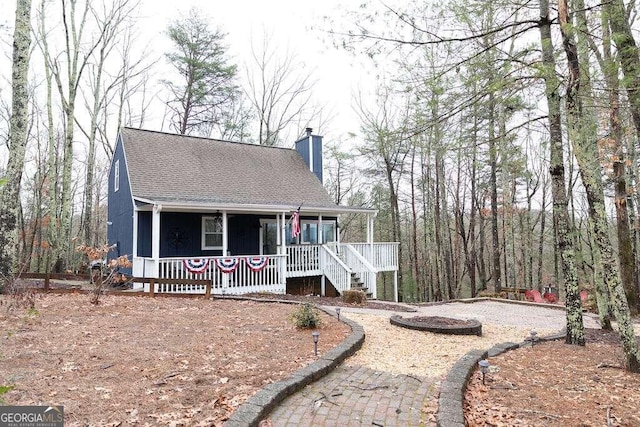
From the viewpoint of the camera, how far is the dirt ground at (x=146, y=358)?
11.3ft

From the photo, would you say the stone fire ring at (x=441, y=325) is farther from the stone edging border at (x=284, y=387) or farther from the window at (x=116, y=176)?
the window at (x=116, y=176)

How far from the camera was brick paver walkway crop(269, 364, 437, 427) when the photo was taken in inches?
132

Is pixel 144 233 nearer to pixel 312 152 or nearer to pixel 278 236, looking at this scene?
pixel 278 236

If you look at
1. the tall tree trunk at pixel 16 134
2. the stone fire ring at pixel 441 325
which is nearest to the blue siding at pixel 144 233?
the tall tree trunk at pixel 16 134

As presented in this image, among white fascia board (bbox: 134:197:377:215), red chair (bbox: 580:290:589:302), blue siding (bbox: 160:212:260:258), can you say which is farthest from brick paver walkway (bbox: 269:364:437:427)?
red chair (bbox: 580:290:589:302)

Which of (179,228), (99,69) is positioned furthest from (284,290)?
(99,69)

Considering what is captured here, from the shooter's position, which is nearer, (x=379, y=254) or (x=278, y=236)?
(x=278, y=236)

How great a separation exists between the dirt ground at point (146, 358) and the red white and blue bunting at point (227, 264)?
3246 millimetres

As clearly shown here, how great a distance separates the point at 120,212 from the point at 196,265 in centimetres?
519

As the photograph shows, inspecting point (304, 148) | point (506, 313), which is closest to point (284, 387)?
point (506, 313)

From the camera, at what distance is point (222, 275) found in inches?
468

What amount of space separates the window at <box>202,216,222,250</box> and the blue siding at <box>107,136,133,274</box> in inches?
93.1

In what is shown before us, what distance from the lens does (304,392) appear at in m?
4.00

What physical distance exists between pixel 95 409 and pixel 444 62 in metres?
5.95
